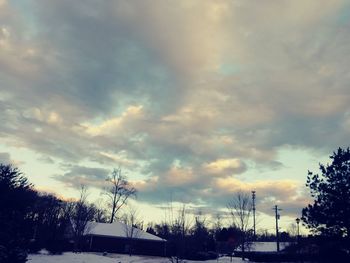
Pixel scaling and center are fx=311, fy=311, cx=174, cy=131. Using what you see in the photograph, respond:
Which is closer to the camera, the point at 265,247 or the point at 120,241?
the point at 120,241

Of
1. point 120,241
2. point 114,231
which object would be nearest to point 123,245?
point 120,241

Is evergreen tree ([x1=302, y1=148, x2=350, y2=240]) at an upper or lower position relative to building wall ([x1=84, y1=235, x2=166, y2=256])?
upper

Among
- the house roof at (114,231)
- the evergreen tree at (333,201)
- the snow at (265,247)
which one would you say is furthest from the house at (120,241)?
the evergreen tree at (333,201)

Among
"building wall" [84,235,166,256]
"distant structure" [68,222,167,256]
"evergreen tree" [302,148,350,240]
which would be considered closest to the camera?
"evergreen tree" [302,148,350,240]

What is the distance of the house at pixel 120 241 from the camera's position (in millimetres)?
57312

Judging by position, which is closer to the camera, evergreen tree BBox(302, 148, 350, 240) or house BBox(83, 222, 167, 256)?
evergreen tree BBox(302, 148, 350, 240)

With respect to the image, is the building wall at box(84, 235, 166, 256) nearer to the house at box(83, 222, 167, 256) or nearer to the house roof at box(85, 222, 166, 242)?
the house at box(83, 222, 167, 256)

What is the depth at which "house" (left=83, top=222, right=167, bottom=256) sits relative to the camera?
5731 cm

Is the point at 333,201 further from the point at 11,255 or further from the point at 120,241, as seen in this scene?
the point at 120,241

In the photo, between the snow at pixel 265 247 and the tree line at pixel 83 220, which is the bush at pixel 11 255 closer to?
the tree line at pixel 83 220

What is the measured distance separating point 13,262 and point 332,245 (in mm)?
27852

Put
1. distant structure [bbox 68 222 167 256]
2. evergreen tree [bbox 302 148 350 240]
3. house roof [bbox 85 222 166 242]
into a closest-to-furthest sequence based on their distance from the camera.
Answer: evergreen tree [bbox 302 148 350 240] < distant structure [bbox 68 222 167 256] < house roof [bbox 85 222 166 242]

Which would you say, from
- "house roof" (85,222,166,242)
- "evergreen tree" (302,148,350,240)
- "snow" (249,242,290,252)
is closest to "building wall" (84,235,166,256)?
"house roof" (85,222,166,242)

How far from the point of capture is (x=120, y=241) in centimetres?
5912
